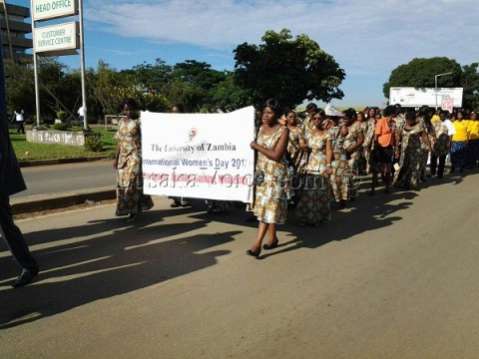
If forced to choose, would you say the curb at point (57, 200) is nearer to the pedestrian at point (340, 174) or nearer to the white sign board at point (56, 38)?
the pedestrian at point (340, 174)

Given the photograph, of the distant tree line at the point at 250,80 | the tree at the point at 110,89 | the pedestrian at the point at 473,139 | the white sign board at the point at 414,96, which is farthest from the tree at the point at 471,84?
the pedestrian at the point at 473,139

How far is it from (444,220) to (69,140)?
50.3ft

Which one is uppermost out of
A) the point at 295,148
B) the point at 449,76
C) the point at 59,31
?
the point at 449,76

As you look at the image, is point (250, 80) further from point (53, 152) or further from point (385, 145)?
point (385, 145)

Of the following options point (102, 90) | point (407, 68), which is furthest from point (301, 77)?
point (407, 68)

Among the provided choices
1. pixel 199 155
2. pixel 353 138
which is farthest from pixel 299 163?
pixel 353 138

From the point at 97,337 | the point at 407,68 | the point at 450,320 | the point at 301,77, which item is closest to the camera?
the point at 97,337

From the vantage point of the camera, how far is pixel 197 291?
4.16 meters

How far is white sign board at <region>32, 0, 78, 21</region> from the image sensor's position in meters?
17.8

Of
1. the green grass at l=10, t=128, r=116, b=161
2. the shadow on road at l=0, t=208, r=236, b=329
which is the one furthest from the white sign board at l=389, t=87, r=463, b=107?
the shadow on road at l=0, t=208, r=236, b=329

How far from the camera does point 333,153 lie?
7.79m

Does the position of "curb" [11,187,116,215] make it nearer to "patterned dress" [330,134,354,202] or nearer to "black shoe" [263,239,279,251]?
"black shoe" [263,239,279,251]

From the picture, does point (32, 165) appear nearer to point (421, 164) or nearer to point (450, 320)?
point (421, 164)

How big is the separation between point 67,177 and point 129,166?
609 centimetres
